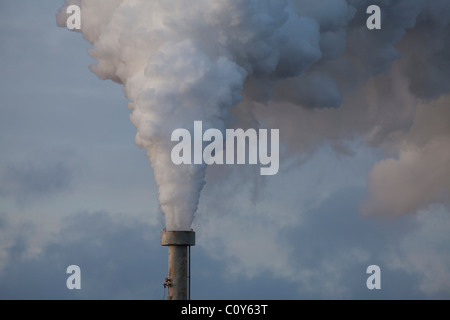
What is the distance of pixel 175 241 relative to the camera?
258 feet

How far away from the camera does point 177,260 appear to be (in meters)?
78.9

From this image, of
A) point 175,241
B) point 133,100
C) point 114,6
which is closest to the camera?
point 175,241

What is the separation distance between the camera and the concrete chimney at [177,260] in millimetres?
78688

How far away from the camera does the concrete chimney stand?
258 feet

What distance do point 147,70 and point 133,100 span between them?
4335 millimetres
